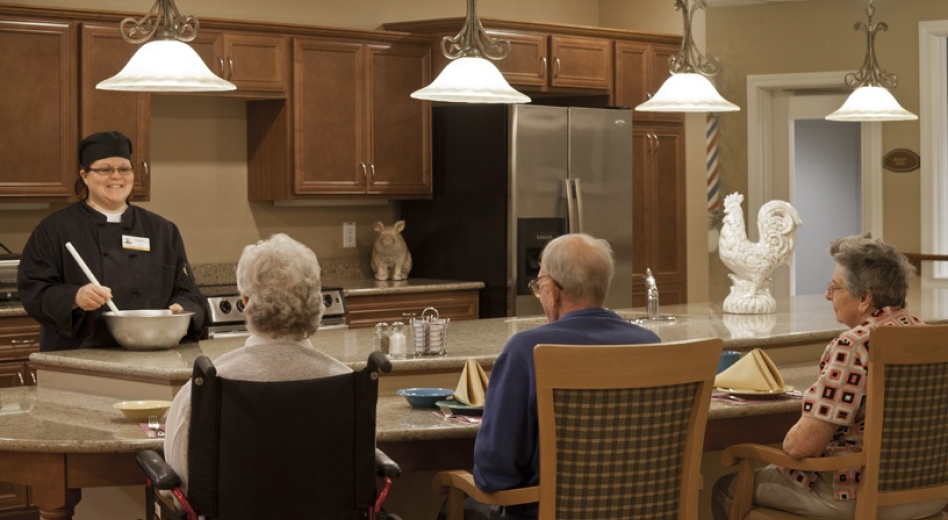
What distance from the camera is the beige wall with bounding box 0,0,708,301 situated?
636cm

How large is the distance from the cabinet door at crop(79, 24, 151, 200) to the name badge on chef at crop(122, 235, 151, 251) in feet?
5.57

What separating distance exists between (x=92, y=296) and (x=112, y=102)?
2.20 m

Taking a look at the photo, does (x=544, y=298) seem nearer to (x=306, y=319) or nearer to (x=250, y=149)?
(x=306, y=319)

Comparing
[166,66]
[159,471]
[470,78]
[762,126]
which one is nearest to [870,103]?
[470,78]

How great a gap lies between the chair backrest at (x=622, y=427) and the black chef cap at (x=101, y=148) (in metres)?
2.06

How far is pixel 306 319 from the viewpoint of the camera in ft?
9.24

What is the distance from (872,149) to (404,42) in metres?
3.40

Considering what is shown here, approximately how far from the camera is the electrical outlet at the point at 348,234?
7.07m

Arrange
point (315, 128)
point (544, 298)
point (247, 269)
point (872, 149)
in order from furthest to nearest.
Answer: point (872, 149) < point (315, 128) < point (544, 298) < point (247, 269)

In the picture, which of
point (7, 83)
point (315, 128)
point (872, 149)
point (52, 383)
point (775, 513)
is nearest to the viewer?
point (775, 513)

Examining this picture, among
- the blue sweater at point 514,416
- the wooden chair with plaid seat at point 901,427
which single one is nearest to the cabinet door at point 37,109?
the blue sweater at point 514,416

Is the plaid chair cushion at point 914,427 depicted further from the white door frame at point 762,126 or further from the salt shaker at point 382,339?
the white door frame at point 762,126

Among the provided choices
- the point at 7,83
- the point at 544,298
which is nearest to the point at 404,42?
the point at 7,83

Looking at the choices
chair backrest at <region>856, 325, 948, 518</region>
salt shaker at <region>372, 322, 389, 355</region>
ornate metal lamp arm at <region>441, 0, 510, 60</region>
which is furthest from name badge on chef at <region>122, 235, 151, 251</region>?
chair backrest at <region>856, 325, 948, 518</region>
